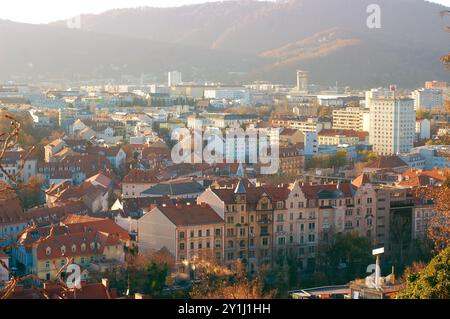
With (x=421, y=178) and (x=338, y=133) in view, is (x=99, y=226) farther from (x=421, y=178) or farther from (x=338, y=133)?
(x=338, y=133)

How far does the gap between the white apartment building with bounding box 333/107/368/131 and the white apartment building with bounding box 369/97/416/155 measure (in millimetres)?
3949

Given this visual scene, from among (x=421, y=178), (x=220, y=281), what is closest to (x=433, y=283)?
(x=220, y=281)

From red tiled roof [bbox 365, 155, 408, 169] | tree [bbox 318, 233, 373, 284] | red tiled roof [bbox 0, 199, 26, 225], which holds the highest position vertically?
red tiled roof [bbox 0, 199, 26, 225]

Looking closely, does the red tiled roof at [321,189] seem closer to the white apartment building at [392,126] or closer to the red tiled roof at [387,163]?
the red tiled roof at [387,163]

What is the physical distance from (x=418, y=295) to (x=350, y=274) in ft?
25.5

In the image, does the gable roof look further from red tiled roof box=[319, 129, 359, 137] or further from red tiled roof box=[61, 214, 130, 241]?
red tiled roof box=[319, 129, 359, 137]

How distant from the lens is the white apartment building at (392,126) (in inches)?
1412

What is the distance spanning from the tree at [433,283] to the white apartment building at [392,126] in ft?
95.1

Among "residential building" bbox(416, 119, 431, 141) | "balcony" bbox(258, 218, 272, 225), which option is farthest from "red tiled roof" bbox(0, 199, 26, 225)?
"residential building" bbox(416, 119, 431, 141)

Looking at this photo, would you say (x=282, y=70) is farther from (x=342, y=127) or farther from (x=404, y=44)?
(x=342, y=127)

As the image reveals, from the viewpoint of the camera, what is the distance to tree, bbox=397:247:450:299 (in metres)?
6.46

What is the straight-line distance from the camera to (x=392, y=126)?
1416 inches

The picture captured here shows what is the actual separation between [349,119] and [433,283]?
36258 millimetres

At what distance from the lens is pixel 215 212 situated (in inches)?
602
